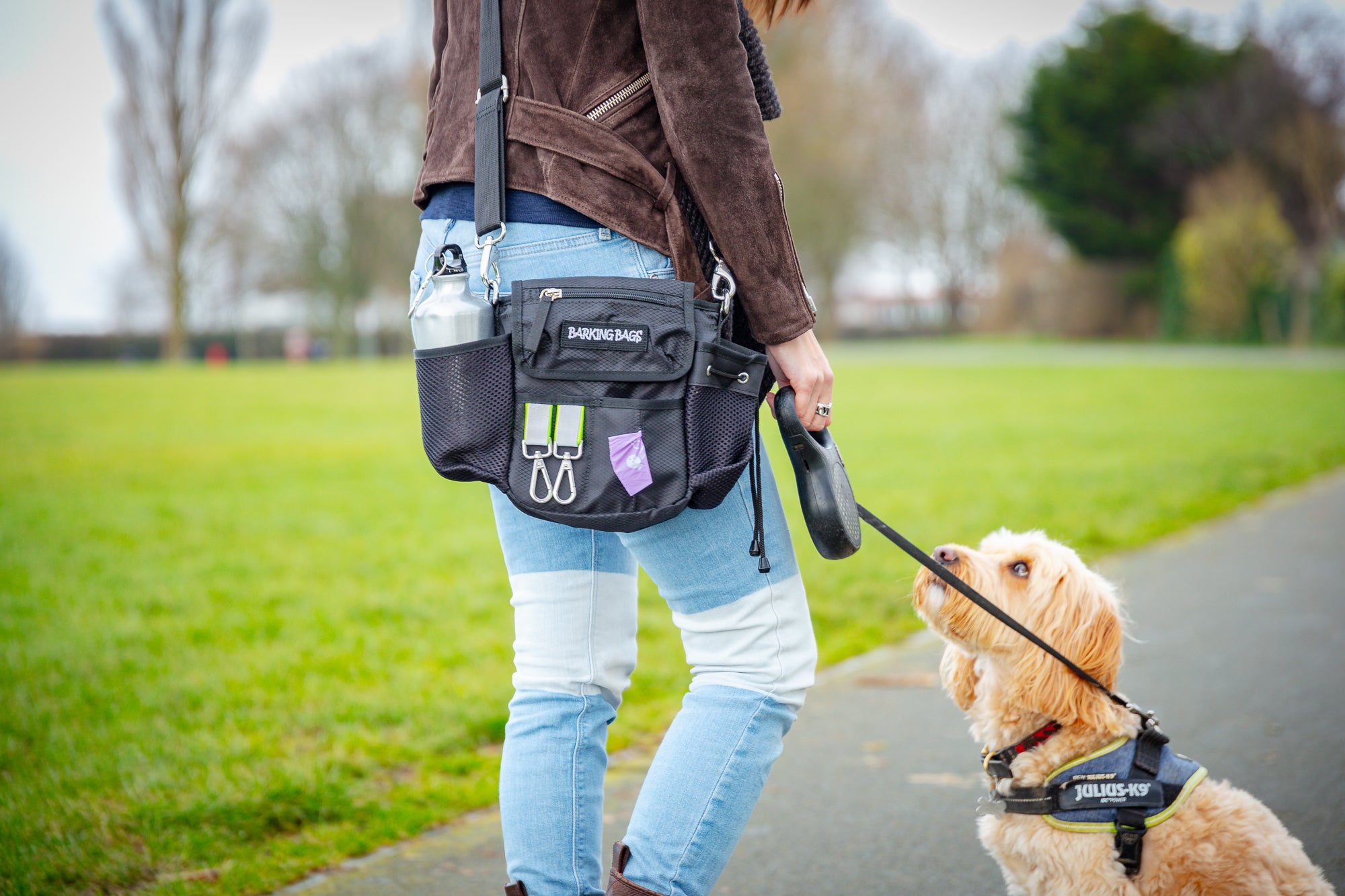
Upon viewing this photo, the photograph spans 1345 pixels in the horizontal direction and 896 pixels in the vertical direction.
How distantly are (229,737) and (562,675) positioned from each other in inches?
82.3

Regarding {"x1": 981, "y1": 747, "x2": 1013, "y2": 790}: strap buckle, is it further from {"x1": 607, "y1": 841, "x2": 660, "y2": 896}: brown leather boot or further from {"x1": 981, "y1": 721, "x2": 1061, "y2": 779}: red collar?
{"x1": 607, "y1": 841, "x2": 660, "y2": 896}: brown leather boot

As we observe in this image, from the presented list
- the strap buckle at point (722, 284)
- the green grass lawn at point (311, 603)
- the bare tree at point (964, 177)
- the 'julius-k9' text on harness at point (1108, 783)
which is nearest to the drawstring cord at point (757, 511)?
the strap buckle at point (722, 284)

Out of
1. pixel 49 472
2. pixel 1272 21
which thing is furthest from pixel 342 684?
pixel 1272 21

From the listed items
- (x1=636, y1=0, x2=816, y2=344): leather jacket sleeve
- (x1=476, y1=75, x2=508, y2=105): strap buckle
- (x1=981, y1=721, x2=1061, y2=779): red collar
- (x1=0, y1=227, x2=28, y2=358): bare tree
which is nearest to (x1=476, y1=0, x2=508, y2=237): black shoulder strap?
(x1=476, y1=75, x2=508, y2=105): strap buckle

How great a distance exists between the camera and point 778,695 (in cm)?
166

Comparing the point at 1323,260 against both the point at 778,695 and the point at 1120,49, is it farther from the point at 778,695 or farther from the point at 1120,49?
the point at 778,695

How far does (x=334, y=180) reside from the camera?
133 ft

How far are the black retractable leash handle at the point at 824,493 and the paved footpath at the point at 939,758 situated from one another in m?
0.82

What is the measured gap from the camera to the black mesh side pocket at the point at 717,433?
1.51m

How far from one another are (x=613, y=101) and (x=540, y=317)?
329mm

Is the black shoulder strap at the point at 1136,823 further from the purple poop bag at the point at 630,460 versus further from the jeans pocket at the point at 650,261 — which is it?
the jeans pocket at the point at 650,261

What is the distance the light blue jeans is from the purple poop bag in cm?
12

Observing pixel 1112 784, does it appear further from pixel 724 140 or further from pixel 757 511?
pixel 724 140

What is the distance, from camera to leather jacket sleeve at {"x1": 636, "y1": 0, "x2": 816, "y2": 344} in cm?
148
